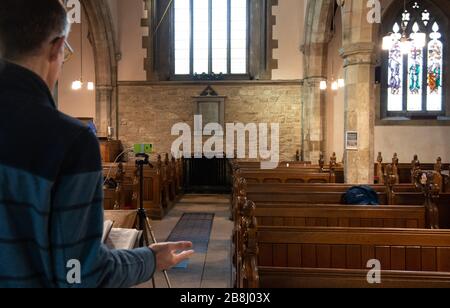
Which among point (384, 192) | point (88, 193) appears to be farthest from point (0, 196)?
point (384, 192)

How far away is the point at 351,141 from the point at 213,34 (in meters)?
7.03

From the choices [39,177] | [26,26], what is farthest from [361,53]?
[39,177]

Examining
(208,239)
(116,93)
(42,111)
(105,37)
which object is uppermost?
(105,37)

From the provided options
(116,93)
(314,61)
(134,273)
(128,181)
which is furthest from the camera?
(116,93)

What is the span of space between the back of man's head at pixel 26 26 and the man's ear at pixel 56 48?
0.02 m

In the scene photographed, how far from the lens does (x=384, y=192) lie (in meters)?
4.57

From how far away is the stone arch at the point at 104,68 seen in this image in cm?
1120

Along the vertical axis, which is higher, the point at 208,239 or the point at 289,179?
the point at 289,179

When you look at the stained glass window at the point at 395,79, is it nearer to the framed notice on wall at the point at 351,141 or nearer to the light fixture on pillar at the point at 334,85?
the light fixture on pillar at the point at 334,85

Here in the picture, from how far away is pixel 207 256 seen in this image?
4836 mm

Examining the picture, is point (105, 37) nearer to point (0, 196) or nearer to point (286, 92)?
point (286, 92)

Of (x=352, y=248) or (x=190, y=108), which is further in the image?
(x=190, y=108)

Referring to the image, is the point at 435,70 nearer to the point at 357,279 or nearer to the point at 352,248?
the point at 352,248
